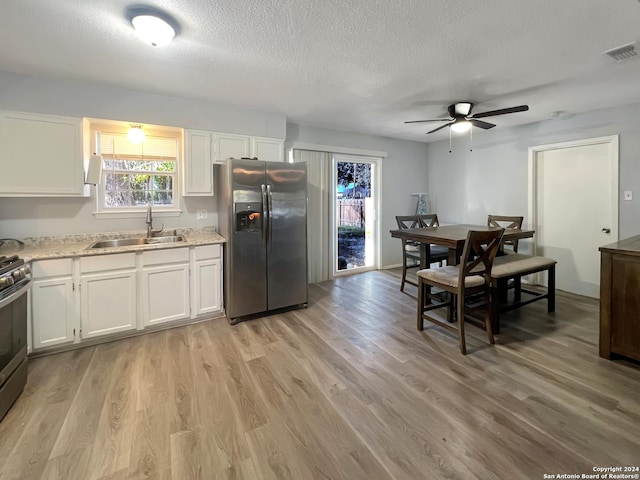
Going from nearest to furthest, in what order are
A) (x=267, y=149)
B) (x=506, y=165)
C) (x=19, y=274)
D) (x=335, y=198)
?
(x=19, y=274) → (x=267, y=149) → (x=506, y=165) → (x=335, y=198)

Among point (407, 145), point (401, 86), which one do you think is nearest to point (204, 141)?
point (401, 86)

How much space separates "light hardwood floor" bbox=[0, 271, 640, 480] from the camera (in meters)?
1.48

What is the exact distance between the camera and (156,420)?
1.78 metres

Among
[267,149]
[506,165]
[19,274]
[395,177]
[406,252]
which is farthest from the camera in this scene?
[395,177]

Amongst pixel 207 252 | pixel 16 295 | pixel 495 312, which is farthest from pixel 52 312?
pixel 495 312

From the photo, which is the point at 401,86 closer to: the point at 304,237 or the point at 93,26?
the point at 304,237

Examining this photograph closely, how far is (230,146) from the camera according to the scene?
3.56 meters

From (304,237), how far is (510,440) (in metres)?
2.53

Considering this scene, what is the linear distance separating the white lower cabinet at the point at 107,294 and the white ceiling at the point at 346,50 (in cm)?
169

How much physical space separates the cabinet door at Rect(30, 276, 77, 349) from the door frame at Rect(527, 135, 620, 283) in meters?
5.69

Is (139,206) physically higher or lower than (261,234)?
higher

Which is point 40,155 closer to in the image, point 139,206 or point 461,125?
point 139,206

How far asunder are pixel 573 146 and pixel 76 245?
6039mm

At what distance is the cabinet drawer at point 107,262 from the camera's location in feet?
8.53
